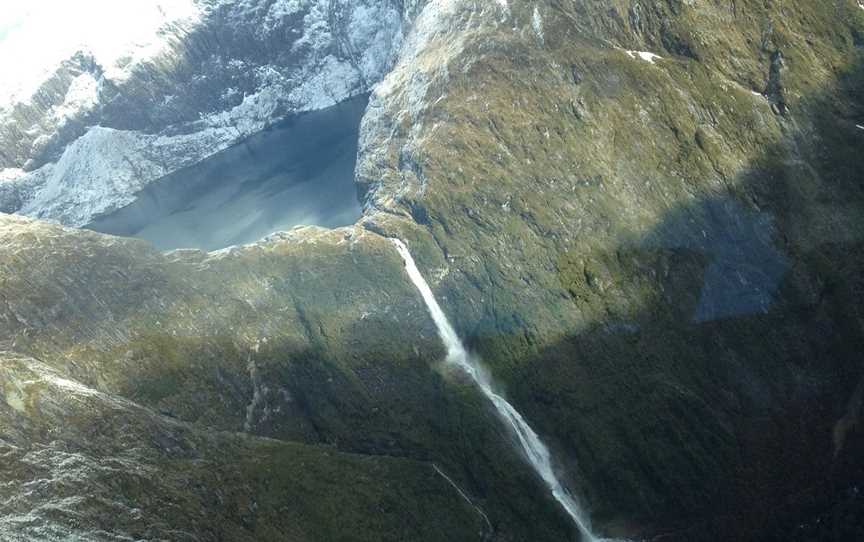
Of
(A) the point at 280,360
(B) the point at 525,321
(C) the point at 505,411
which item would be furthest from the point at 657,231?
(A) the point at 280,360

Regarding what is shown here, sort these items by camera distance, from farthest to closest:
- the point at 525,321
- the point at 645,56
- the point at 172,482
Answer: the point at 645,56
the point at 525,321
the point at 172,482

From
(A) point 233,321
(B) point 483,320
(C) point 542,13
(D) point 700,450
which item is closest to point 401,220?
(B) point 483,320

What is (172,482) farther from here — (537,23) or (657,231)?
(537,23)

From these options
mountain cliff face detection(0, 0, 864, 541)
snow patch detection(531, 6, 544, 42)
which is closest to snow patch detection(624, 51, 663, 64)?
mountain cliff face detection(0, 0, 864, 541)

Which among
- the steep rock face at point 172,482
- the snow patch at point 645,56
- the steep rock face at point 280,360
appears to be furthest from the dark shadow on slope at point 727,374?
the snow patch at point 645,56

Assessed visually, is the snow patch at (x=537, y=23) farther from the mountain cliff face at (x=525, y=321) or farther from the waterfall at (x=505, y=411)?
the waterfall at (x=505, y=411)

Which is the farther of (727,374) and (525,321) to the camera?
(525,321)

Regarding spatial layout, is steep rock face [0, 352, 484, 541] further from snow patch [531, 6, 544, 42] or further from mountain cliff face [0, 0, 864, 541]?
snow patch [531, 6, 544, 42]
